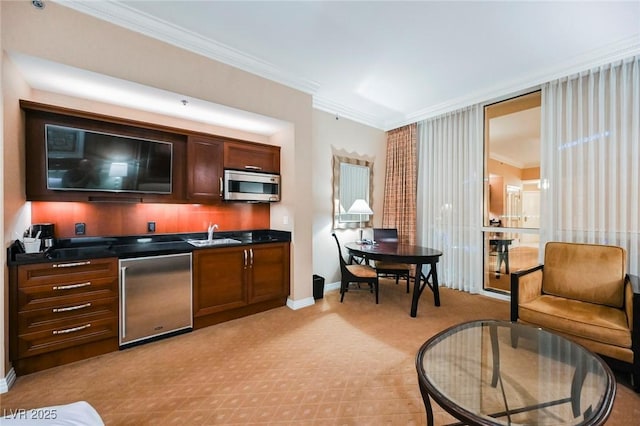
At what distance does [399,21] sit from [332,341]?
302cm

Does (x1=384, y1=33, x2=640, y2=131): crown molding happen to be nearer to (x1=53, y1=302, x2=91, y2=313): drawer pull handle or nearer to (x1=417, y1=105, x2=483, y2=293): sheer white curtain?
(x1=417, y1=105, x2=483, y2=293): sheer white curtain

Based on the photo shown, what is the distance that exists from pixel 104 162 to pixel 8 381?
1.79m

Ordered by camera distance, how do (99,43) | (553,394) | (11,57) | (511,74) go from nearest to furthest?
(553,394) < (11,57) < (99,43) < (511,74)

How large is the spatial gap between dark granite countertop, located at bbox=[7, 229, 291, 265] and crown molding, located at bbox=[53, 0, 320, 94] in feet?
6.28

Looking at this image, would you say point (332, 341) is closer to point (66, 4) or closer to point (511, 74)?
point (66, 4)

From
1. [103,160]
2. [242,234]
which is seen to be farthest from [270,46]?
[242,234]

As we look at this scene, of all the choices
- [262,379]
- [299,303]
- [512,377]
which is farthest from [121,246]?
[512,377]

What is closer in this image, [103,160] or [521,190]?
[103,160]

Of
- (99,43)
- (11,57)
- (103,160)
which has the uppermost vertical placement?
(99,43)

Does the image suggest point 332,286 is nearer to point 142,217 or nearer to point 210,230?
point 210,230

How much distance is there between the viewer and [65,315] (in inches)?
83.9

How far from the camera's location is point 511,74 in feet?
10.9

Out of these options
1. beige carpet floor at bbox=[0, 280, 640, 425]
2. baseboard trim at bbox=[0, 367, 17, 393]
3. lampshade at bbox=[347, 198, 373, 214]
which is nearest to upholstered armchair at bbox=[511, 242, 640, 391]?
beige carpet floor at bbox=[0, 280, 640, 425]

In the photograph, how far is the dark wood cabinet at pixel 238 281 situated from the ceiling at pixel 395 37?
5.96 feet
